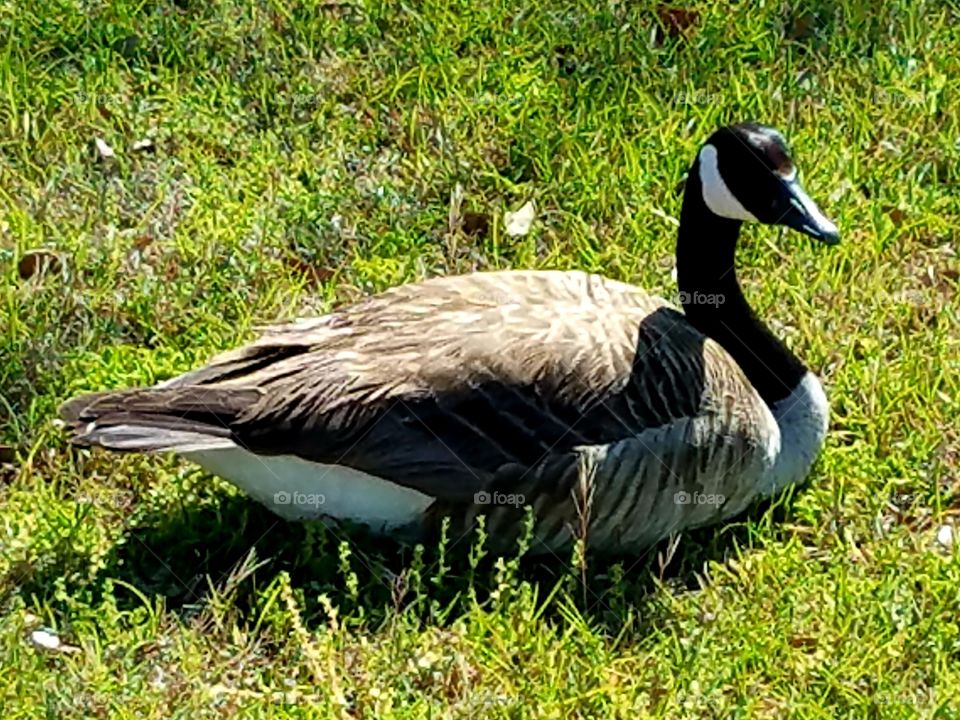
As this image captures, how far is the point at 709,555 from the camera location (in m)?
5.12

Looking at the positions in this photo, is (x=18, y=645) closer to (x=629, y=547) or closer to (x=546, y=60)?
(x=629, y=547)

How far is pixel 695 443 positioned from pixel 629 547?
1.19 ft

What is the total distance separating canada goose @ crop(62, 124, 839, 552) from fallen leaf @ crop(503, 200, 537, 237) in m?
0.98

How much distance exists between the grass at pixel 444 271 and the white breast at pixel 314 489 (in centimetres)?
9

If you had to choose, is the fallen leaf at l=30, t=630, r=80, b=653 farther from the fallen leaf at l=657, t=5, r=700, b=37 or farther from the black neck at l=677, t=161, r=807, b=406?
the fallen leaf at l=657, t=5, r=700, b=37

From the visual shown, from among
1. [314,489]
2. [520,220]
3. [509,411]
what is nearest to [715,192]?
[509,411]

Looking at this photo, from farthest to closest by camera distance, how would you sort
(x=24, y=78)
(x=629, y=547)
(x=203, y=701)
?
(x=24, y=78), (x=629, y=547), (x=203, y=701)

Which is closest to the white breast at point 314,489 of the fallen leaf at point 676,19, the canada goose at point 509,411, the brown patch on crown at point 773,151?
the canada goose at point 509,411

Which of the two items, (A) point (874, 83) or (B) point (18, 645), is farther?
(A) point (874, 83)

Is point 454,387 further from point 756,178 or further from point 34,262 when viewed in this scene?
point 34,262

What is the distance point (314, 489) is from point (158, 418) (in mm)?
491

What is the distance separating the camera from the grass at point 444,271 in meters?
4.57

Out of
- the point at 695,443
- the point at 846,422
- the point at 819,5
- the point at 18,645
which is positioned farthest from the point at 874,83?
the point at 18,645

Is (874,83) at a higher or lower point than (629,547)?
higher
